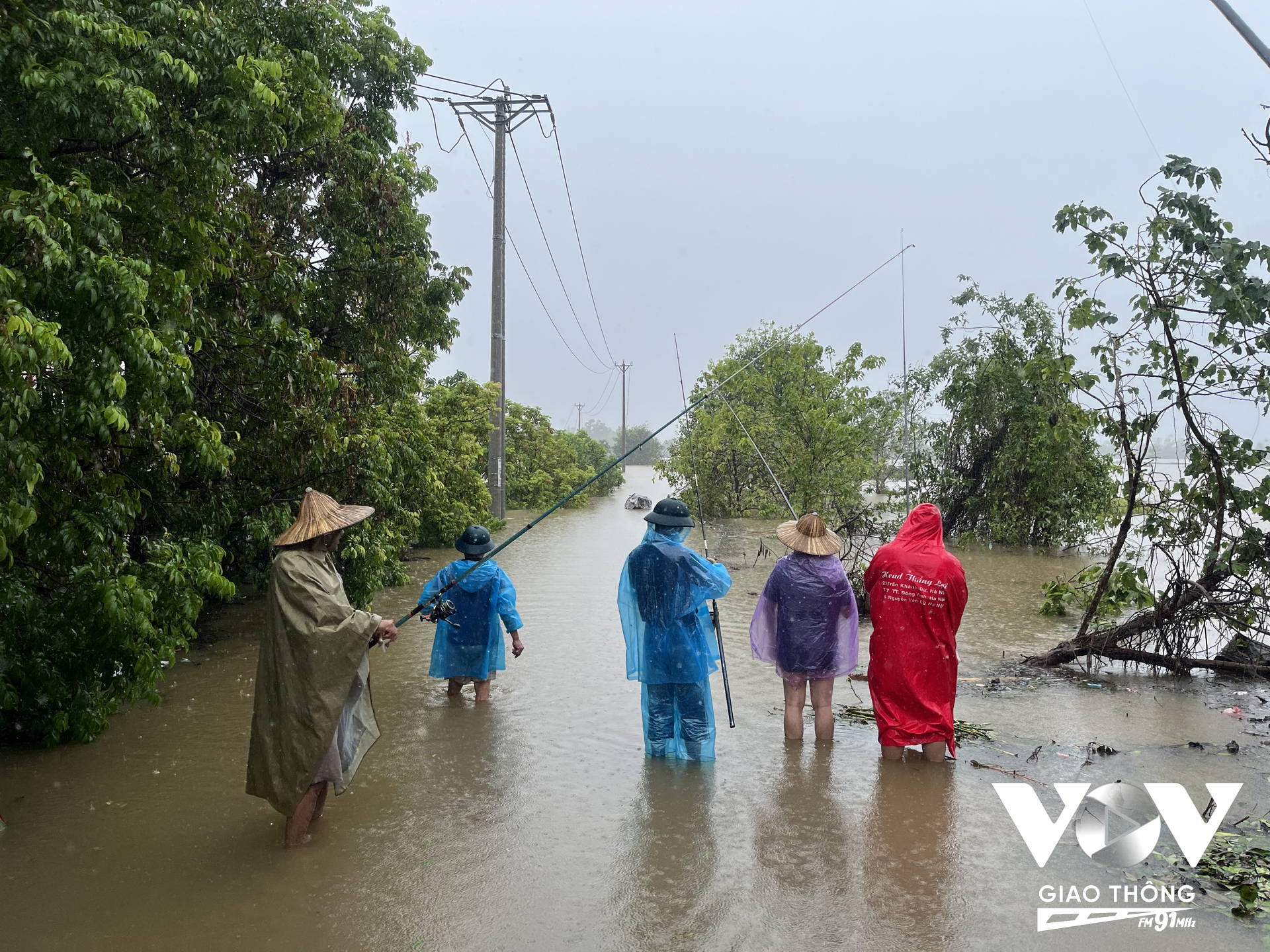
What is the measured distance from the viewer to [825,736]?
608 cm

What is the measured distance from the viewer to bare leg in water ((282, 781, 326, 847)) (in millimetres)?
4285

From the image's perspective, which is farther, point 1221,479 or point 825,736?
point 1221,479

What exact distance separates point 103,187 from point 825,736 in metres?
5.46

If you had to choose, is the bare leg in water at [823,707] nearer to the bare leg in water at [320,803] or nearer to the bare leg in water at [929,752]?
the bare leg in water at [929,752]

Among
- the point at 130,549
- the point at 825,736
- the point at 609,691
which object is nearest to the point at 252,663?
the point at 130,549

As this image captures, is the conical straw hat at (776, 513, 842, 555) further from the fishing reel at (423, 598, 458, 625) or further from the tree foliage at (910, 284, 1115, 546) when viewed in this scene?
the tree foliage at (910, 284, 1115, 546)

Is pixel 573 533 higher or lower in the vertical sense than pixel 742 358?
lower

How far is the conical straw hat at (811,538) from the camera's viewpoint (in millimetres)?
5852

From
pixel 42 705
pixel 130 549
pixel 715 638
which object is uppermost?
pixel 130 549

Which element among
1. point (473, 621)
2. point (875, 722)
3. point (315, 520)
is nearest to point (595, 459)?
point (473, 621)

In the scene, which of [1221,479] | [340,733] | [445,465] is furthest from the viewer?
[445,465]

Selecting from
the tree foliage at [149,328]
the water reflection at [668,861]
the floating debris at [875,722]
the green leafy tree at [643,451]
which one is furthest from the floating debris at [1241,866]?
the green leafy tree at [643,451]

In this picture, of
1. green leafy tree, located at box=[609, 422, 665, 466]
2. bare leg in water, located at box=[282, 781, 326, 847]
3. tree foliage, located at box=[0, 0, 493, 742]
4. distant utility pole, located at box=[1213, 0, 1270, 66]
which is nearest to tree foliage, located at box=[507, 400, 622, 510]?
tree foliage, located at box=[0, 0, 493, 742]

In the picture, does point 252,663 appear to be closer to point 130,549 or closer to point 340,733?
point 130,549
